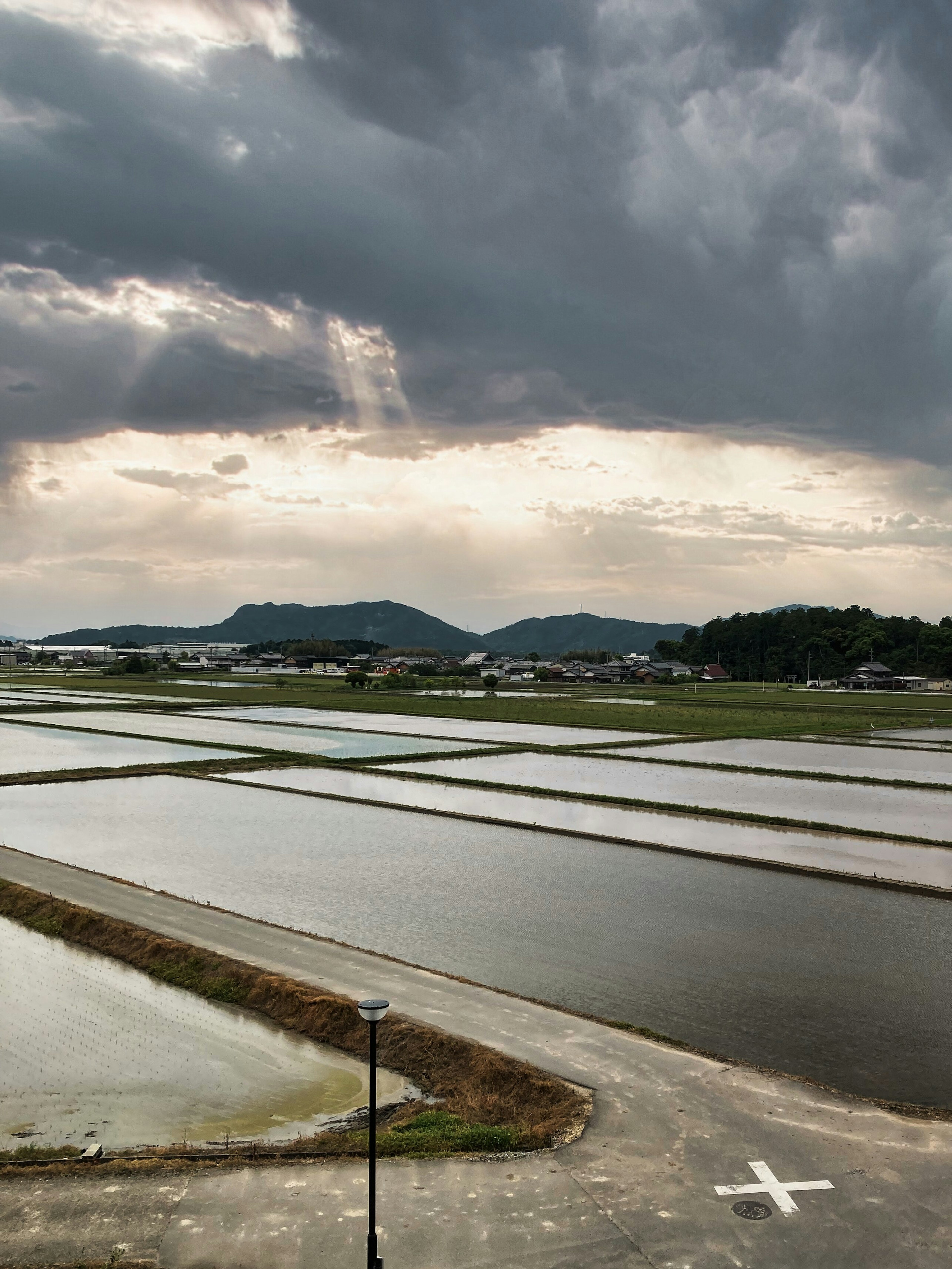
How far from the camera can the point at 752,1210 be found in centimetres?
755

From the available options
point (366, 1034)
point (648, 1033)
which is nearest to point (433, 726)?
point (366, 1034)

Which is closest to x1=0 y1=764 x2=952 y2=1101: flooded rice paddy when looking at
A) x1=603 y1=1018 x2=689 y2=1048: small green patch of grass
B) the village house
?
x1=603 y1=1018 x2=689 y2=1048: small green patch of grass

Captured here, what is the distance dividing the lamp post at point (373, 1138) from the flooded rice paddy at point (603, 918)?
13.4 feet

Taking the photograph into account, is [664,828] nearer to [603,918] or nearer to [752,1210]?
[603,918]

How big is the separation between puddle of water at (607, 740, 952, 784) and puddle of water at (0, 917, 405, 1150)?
85.5 feet

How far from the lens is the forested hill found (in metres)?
121

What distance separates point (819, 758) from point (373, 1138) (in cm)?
3451

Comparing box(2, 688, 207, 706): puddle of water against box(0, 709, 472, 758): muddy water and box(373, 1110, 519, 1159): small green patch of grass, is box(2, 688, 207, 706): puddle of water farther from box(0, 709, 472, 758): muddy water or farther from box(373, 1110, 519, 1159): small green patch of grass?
box(373, 1110, 519, 1159): small green patch of grass

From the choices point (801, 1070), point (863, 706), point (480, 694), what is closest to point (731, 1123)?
point (801, 1070)

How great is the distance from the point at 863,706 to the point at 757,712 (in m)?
12.5

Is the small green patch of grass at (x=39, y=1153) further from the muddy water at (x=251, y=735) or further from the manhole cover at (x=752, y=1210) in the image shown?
the muddy water at (x=251, y=735)

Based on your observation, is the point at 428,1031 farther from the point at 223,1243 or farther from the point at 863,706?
the point at 863,706

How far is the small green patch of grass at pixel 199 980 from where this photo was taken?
12.6 m

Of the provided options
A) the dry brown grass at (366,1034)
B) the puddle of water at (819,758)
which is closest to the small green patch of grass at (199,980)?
the dry brown grass at (366,1034)
